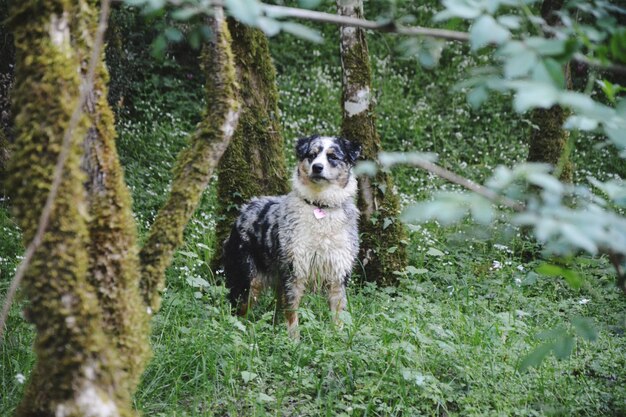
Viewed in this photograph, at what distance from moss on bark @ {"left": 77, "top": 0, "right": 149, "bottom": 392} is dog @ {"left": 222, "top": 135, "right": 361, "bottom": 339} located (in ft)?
10.8

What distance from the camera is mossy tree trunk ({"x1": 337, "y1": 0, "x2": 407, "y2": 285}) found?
664 cm

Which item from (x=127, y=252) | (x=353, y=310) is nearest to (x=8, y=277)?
(x=353, y=310)

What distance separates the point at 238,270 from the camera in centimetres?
630

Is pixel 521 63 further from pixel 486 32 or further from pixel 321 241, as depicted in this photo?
pixel 321 241

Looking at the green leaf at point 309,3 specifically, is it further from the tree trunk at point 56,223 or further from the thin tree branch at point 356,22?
the tree trunk at point 56,223

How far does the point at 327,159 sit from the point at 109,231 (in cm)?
371

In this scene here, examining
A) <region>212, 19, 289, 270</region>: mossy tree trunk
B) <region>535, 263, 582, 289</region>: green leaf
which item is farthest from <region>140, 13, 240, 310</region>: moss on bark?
<region>212, 19, 289, 270</region>: mossy tree trunk

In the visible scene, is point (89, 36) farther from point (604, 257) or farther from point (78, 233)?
point (604, 257)

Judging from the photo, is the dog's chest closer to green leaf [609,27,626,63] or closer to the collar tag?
the collar tag

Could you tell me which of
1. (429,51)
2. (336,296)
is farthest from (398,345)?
(429,51)

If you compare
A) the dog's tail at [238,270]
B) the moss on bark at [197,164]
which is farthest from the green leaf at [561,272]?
the dog's tail at [238,270]

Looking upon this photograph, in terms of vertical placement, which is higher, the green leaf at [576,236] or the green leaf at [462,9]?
the green leaf at [462,9]

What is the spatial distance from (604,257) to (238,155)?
12.9 feet

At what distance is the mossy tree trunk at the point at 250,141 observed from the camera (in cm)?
668
